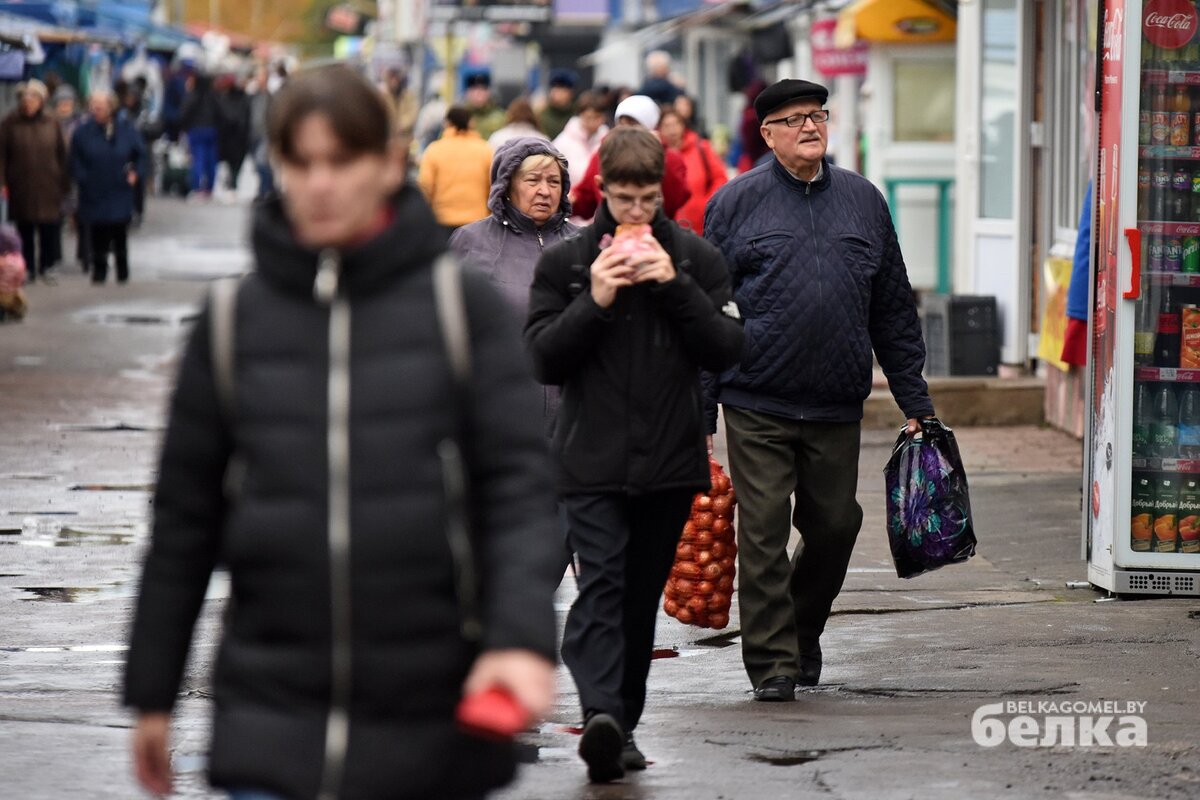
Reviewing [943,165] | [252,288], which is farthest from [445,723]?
[943,165]

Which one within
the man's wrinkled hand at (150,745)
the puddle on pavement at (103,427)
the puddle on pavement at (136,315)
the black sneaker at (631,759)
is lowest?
the puddle on pavement at (136,315)

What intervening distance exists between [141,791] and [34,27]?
77.5 feet

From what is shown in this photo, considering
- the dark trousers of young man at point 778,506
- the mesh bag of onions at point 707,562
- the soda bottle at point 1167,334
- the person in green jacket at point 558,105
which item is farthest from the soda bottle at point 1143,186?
the person in green jacket at point 558,105

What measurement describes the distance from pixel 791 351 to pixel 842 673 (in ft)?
3.90

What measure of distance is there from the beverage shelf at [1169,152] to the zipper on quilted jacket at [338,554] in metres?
5.83

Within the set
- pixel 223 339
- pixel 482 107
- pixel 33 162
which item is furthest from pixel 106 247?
pixel 223 339

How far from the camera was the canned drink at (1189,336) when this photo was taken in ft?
28.7

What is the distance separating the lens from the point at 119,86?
3362cm

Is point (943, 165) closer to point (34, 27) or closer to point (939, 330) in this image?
point (939, 330)

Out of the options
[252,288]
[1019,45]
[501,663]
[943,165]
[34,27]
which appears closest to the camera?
[501,663]

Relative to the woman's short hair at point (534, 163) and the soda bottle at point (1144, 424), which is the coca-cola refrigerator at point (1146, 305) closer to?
the soda bottle at point (1144, 424)

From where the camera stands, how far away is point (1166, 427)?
884 cm

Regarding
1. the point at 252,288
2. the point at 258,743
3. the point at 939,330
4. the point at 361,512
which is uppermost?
the point at 252,288

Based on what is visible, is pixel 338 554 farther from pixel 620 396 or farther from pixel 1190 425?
pixel 1190 425
